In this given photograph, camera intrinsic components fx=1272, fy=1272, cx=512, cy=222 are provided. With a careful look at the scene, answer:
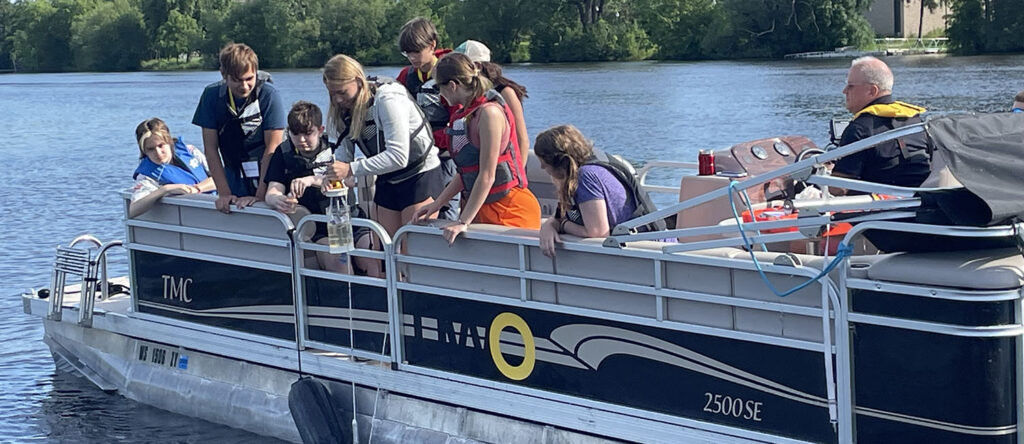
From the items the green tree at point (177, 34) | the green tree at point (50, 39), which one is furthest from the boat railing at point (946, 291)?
the green tree at point (50, 39)

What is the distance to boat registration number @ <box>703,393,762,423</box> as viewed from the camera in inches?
201

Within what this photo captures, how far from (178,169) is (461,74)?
268cm

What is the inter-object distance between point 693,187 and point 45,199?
16352 millimetres

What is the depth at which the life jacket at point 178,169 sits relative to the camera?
7.59 m

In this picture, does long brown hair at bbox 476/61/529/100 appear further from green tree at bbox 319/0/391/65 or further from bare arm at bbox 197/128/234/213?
green tree at bbox 319/0/391/65

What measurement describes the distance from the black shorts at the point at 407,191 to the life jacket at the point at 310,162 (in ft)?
1.07

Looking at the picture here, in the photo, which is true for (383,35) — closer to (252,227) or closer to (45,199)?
(45,199)

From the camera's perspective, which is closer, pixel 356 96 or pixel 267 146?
pixel 356 96

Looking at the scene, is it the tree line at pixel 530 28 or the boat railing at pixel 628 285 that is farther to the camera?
the tree line at pixel 530 28

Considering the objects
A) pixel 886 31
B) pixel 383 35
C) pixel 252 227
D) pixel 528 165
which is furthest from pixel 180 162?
A: pixel 886 31

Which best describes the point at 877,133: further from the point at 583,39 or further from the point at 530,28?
the point at 530,28

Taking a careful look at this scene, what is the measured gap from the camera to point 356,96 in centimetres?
616

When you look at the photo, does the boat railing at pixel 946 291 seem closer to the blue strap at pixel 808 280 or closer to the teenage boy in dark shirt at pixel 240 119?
the blue strap at pixel 808 280

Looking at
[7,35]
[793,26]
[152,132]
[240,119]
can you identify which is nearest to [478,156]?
[240,119]
